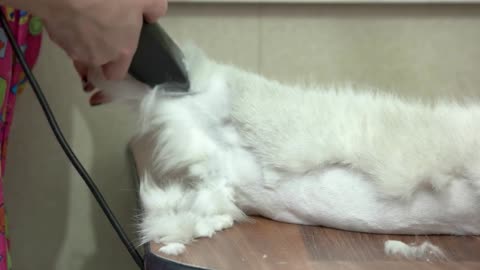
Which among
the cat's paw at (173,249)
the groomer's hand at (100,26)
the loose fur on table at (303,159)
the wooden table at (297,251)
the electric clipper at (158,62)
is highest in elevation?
the groomer's hand at (100,26)

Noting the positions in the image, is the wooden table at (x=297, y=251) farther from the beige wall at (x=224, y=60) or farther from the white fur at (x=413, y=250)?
the beige wall at (x=224, y=60)

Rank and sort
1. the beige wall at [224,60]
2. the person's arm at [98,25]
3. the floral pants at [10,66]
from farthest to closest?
the beige wall at [224,60]
the floral pants at [10,66]
the person's arm at [98,25]

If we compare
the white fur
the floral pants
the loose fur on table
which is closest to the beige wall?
the floral pants

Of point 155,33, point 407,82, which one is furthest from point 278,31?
point 155,33

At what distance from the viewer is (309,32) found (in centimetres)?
78

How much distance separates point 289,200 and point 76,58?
224 mm

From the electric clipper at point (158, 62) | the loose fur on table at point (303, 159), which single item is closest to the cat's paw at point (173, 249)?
the loose fur on table at point (303, 159)

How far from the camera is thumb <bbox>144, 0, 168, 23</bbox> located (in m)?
0.48

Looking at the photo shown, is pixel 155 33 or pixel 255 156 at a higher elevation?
pixel 155 33

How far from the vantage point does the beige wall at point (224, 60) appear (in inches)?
30.4

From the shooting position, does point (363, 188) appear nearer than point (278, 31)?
Yes

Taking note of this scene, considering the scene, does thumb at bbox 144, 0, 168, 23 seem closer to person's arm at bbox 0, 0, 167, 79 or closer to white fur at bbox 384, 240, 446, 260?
person's arm at bbox 0, 0, 167, 79

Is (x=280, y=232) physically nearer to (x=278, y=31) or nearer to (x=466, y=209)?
(x=466, y=209)

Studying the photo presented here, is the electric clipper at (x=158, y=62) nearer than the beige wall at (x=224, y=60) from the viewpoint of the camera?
Yes
